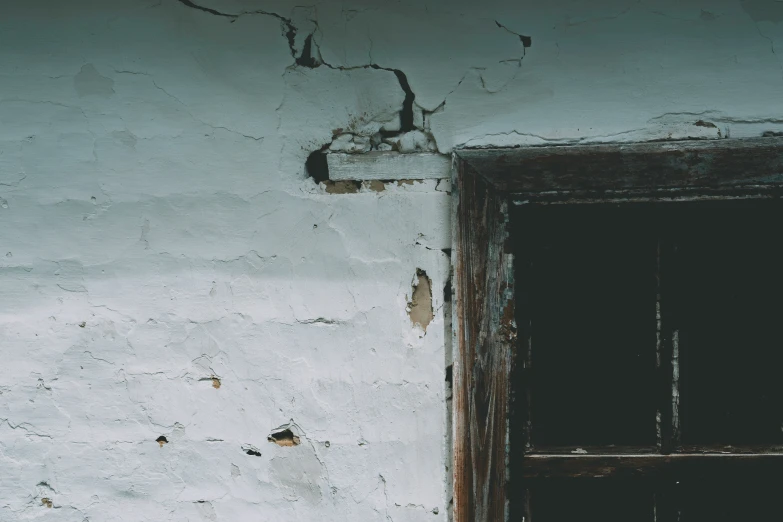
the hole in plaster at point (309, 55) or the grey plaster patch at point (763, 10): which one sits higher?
the grey plaster patch at point (763, 10)

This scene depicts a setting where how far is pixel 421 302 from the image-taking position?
1179mm

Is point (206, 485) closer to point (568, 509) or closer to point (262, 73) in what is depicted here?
point (568, 509)

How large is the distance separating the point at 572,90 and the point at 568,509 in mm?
928

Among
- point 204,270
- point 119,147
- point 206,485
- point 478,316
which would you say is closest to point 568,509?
point 478,316

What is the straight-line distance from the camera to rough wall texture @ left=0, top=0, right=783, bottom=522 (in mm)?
1151

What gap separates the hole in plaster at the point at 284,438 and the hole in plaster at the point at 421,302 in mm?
378

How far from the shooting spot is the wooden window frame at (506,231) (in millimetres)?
1090

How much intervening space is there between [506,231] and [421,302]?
241 mm

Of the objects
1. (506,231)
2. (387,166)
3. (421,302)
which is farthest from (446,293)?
(387,166)

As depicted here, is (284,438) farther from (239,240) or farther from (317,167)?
(317,167)

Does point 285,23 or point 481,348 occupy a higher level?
point 285,23

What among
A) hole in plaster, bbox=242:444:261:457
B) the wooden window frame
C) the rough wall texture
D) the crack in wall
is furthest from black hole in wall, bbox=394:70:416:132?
hole in plaster, bbox=242:444:261:457

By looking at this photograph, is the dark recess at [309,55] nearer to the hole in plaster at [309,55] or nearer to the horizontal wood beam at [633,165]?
the hole in plaster at [309,55]

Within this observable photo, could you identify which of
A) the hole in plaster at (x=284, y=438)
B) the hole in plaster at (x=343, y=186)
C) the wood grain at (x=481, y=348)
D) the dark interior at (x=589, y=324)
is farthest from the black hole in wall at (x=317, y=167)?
the hole in plaster at (x=284, y=438)
